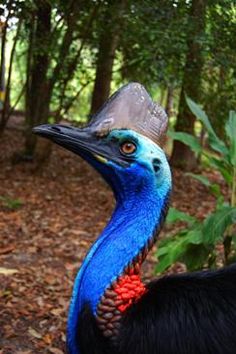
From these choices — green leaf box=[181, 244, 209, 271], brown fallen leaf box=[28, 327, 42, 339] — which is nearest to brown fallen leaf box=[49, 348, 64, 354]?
brown fallen leaf box=[28, 327, 42, 339]

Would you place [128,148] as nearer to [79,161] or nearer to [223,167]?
[223,167]

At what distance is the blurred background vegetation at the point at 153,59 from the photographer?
3.25 metres

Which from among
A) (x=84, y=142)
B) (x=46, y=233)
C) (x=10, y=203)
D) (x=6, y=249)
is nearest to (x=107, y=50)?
(x=10, y=203)

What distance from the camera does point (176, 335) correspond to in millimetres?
1500

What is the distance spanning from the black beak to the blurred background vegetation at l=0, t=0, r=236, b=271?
1335mm

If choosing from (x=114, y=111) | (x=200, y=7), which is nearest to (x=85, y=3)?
(x=200, y=7)

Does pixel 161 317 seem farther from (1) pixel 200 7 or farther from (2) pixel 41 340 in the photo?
(1) pixel 200 7

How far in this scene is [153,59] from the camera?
5.05 metres

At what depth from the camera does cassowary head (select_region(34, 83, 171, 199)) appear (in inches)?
61.9

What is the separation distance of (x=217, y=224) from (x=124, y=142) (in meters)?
1.34

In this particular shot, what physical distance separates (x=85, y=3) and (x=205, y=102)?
1.43 m

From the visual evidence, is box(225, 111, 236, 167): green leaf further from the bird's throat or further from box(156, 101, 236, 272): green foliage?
the bird's throat

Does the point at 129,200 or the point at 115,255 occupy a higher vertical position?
the point at 129,200

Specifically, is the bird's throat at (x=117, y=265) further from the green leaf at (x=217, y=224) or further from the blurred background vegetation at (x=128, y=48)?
the blurred background vegetation at (x=128, y=48)
